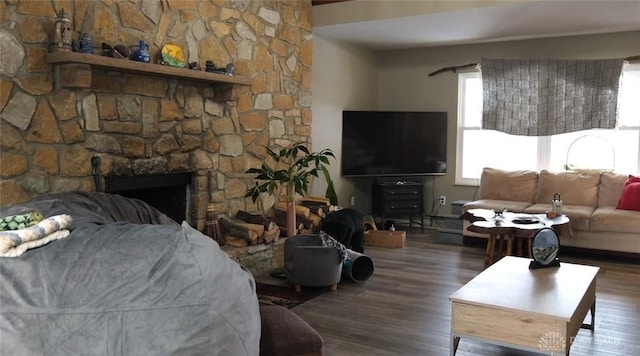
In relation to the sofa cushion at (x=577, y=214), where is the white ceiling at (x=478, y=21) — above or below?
above

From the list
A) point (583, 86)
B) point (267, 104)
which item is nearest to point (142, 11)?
point (267, 104)

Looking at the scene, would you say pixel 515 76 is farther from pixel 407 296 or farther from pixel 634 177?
pixel 407 296

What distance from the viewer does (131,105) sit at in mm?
4055

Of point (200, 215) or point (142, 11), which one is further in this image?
point (200, 215)

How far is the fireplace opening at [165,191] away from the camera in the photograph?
13.8ft

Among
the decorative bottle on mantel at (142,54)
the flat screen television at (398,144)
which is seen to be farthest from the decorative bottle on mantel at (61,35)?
the flat screen television at (398,144)

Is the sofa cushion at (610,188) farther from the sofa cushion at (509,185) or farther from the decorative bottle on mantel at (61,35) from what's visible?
the decorative bottle on mantel at (61,35)

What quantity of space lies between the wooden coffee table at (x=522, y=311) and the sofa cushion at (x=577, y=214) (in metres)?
2.60

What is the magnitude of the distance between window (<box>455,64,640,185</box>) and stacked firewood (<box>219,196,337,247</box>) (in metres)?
2.44

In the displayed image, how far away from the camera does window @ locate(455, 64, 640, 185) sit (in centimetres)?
627

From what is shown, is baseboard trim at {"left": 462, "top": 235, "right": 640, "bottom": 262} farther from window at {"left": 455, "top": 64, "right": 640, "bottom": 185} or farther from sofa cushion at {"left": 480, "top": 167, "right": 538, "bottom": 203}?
window at {"left": 455, "top": 64, "right": 640, "bottom": 185}

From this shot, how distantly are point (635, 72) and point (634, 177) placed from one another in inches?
49.0

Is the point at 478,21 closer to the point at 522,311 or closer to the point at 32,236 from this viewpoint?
the point at 522,311

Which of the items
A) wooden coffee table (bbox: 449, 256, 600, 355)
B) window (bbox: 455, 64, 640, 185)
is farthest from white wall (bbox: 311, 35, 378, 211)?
wooden coffee table (bbox: 449, 256, 600, 355)
